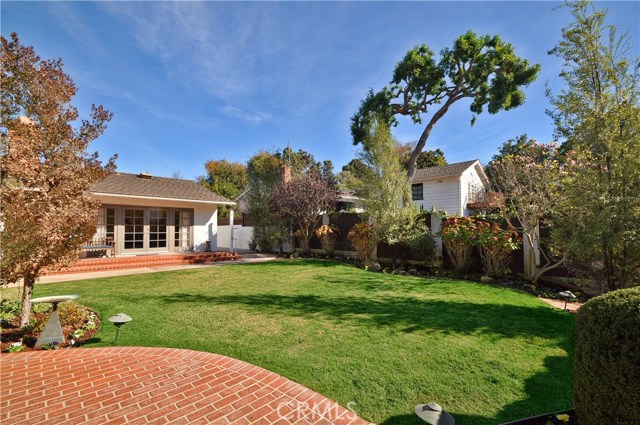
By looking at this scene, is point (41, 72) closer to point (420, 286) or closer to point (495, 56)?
point (420, 286)

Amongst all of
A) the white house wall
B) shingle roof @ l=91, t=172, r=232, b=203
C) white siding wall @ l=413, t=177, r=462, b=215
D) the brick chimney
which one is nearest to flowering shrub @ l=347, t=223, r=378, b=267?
the brick chimney

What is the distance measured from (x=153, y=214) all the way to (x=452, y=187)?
1931cm

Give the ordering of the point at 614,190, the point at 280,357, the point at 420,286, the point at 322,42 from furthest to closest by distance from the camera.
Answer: the point at 322,42 < the point at 420,286 < the point at 614,190 < the point at 280,357

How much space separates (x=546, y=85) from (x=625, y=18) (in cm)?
154

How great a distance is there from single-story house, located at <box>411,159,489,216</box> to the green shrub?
61.0 feet


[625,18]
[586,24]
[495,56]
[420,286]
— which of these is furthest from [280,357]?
[495,56]

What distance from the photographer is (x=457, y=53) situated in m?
15.6

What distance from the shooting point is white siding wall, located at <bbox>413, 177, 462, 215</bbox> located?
68.4ft

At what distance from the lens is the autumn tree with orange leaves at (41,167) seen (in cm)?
434

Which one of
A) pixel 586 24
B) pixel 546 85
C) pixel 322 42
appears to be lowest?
pixel 546 85

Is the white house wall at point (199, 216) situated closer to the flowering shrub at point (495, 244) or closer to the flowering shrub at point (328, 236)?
the flowering shrub at point (328, 236)

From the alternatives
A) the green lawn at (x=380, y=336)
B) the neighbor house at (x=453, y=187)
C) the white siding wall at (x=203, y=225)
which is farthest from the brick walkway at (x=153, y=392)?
the neighbor house at (x=453, y=187)

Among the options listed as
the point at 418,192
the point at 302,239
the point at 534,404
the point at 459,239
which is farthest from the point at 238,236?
the point at 534,404

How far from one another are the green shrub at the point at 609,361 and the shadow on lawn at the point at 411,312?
2.70 metres
